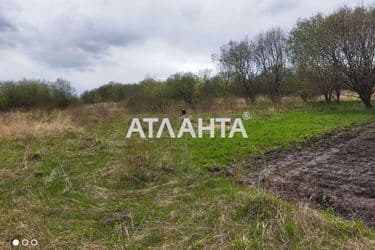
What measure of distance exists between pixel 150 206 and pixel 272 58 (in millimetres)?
29599

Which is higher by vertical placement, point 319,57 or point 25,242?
point 319,57

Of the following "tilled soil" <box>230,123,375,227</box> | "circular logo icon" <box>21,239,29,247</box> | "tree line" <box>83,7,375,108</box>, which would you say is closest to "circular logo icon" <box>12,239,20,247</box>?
"circular logo icon" <box>21,239,29,247</box>

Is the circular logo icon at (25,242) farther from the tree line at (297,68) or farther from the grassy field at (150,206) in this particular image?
the tree line at (297,68)

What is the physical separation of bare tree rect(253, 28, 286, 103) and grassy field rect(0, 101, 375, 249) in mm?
23267

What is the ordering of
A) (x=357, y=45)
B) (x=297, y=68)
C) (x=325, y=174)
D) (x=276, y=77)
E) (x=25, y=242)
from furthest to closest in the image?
(x=276, y=77), (x=297, y=68), (x=357, y=45), (x=325, y=174), (x=25, y=242)

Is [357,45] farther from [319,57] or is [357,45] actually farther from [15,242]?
[15,242]

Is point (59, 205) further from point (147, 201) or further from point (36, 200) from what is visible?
point (147, 201)

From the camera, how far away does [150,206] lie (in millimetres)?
5715

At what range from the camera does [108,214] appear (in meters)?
5.43

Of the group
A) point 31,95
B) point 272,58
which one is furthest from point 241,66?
point 31,95

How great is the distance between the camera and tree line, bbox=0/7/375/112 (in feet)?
69.5

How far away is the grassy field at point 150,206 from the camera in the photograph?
4.37 metres

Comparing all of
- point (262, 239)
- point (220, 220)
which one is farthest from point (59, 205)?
point (262, 239)

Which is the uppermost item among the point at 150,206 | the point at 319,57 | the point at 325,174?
the point at 319,57
